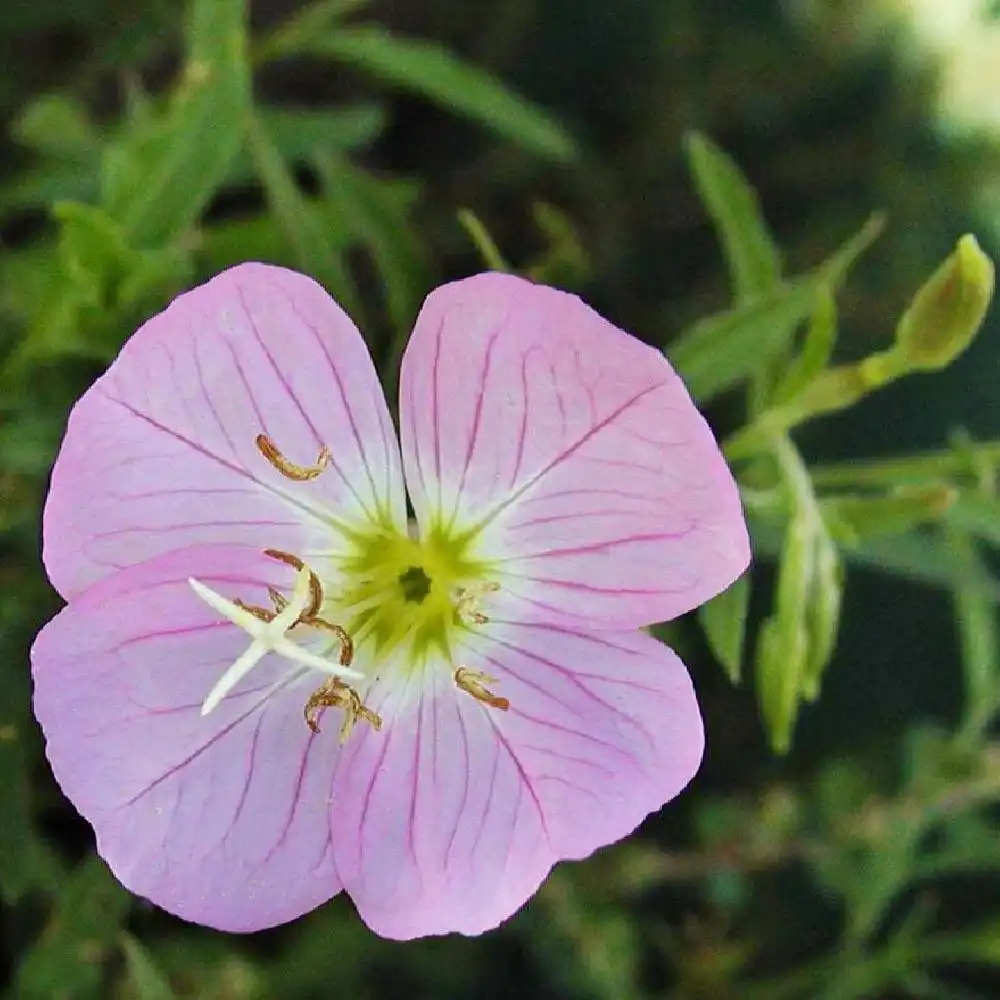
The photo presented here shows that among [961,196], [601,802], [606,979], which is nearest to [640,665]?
[601,802]

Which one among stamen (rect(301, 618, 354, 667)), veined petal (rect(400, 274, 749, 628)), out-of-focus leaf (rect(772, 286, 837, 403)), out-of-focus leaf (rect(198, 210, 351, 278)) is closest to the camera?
veined petal (rect(400, 274, 749, 628))

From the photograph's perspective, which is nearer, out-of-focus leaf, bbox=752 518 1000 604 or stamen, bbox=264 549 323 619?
stamen, bbox=264 549 323 619

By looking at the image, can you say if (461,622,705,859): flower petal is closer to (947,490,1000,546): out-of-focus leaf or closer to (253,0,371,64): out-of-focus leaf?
(947,490,1000,546): out-of-focus leaf

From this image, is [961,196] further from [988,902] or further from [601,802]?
[601,802]

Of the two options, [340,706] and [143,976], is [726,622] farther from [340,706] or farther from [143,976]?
[143,976]

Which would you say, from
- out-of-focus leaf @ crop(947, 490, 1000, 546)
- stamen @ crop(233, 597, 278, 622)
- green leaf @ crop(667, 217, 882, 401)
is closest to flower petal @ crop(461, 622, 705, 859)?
stamen @ crop(233, 597, 278, 622)

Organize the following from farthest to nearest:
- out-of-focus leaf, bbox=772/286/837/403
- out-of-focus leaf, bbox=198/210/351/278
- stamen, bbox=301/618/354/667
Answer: out-of-focus leaf, bbox=198/210/351/278, out-of-focus leaf, bbox=772/286/837/403, stamen, bbox=301/618/354/667

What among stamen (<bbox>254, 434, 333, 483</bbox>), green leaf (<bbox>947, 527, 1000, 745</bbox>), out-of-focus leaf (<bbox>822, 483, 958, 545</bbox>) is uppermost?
stamen (<bbox>254, 434, 333, 483</bbox>)
